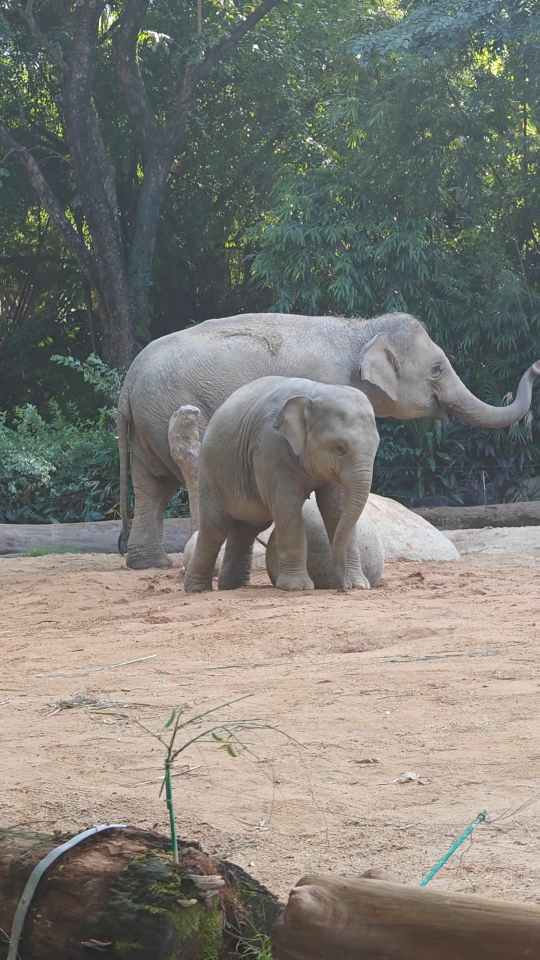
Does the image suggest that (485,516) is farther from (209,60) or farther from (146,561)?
(209,60)

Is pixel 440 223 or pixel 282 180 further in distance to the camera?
pixel 282 180

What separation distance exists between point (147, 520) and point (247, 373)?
5.37ft

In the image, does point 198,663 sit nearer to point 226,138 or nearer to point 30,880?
point 30,880

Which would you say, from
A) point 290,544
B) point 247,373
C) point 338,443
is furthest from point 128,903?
point 247,373

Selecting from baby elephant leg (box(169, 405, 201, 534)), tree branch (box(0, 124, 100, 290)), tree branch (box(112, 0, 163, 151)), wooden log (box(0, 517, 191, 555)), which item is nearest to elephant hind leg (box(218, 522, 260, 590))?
baby elephant leg (box(169, 405, 201, 534))

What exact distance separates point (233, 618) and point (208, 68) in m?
12.4

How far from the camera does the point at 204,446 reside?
835cm

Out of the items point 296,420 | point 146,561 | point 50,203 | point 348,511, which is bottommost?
point 146,561

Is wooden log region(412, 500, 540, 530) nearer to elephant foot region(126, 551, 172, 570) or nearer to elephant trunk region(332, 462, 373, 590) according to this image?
elephant foot region(126, 551, 172, 570)

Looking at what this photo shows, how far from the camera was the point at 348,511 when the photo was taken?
24.2 feet

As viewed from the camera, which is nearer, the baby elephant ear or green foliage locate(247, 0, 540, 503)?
the baby elephant ear

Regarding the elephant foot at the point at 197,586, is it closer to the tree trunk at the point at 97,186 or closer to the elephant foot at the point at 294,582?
the elephant foot at the point at 294,582

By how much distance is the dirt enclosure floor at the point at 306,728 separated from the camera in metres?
2.83

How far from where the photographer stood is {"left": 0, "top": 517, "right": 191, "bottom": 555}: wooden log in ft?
40.5
